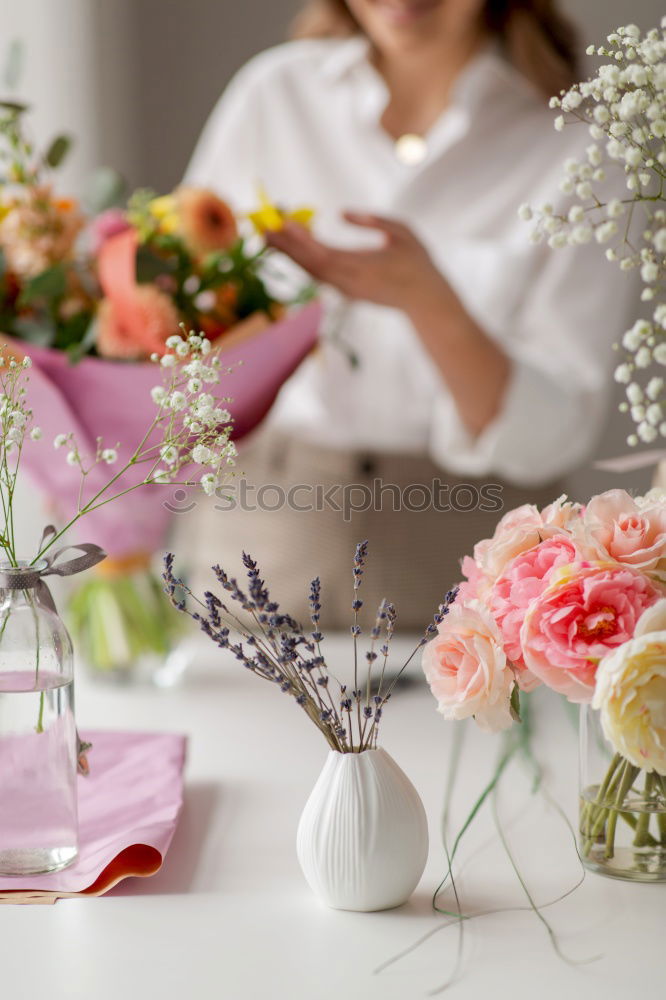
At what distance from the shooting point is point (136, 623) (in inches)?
48.0

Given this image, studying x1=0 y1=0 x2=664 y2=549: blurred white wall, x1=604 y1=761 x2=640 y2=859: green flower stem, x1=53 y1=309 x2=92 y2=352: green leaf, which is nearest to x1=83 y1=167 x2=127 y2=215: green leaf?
x1=53 y1=309 x2=92 y2=352: green leaf

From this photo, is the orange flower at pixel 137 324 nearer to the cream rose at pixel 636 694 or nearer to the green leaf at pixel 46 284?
the green leaf at pixel 46 284

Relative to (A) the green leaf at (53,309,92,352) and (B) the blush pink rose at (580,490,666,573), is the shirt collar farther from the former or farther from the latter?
(B) the blush pink rose at (580,490,666,573)

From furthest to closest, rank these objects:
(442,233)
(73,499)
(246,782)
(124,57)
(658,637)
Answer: (124,57) < (442,233) < (73,499) < (246,782) < (658,637)

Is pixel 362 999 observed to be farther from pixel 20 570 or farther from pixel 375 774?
pixel 20 570

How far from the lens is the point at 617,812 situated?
0.73 meters

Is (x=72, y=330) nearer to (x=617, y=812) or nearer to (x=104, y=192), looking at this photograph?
(x=104, y=192)

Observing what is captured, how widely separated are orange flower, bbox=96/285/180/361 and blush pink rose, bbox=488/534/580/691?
0.46m

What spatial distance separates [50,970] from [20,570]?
0.80ft

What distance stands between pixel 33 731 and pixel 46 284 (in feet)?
1.49

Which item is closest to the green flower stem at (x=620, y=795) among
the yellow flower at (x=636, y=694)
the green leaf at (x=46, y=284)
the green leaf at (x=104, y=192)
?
the yellow flower at (x=636, y=694)

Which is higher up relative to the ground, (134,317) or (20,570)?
(134,317)

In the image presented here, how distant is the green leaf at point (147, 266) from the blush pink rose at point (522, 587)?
1.59ft

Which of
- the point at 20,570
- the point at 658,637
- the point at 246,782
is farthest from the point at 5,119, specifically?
the point at 658,637
